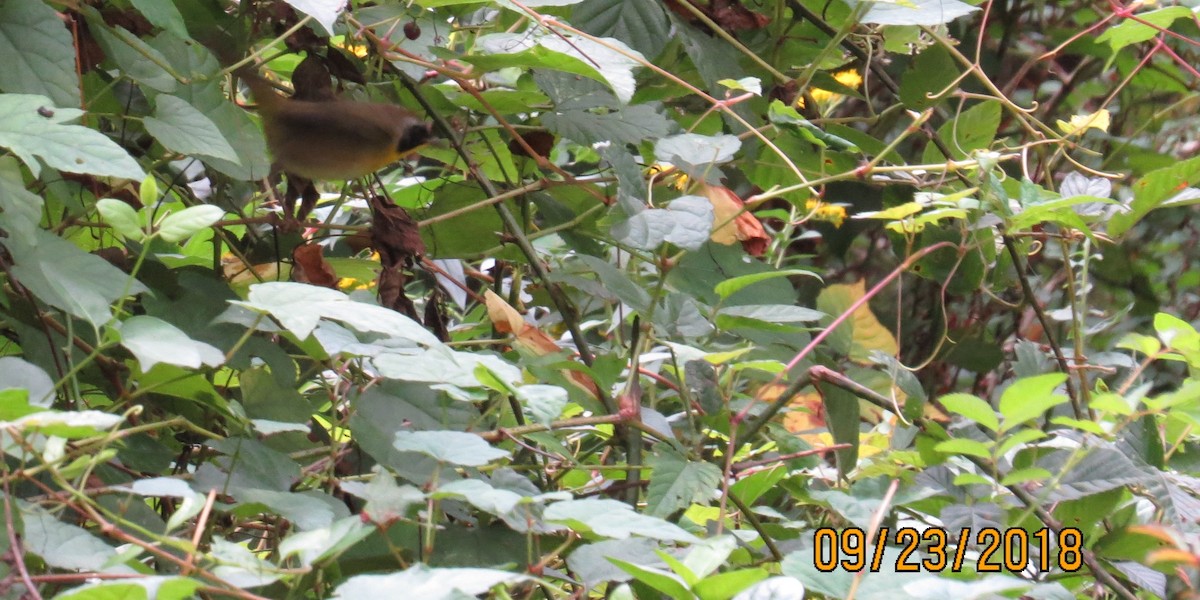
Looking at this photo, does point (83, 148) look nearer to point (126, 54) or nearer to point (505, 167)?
point (126, 54)

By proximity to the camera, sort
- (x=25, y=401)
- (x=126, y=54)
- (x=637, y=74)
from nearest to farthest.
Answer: (x=25, y=401)
(x=126, y=54)
(x=637, y=74)

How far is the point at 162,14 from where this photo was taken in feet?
2.93

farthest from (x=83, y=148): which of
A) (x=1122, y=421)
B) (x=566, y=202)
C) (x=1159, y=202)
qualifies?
(x=1159, y=202)

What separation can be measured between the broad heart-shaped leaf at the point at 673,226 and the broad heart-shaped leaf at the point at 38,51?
472 millimetres

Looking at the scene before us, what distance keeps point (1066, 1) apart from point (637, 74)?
1.70 m

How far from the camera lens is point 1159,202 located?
3.65 ft

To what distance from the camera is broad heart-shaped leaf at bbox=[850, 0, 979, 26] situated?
3.59 ft

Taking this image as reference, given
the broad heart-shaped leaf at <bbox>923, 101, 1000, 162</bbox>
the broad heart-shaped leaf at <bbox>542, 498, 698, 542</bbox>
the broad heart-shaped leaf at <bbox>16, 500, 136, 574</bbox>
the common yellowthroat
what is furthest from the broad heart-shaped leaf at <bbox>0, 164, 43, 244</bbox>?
the broad heart-shaped leaf at <bbox>923, 101, 1000, 162</bbox>

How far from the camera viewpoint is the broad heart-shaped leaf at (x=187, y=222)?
2.39ft

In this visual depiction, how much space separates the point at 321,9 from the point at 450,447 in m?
0.34

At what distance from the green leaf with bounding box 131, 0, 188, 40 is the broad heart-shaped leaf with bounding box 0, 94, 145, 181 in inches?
5.5

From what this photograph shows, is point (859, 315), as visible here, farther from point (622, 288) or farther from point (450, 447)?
point (450, 447)

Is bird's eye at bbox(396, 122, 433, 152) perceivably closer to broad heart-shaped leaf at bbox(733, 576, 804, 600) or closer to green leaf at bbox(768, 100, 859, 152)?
green leaf at bbox(768, 100, 859, 152)

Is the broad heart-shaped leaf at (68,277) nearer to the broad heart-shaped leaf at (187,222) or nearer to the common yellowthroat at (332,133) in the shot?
the broad heart-shaped leaf at (187,222)
